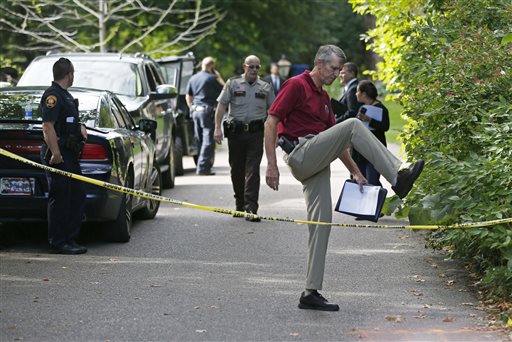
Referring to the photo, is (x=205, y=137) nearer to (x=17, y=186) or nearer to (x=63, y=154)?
(x=17, y=186)

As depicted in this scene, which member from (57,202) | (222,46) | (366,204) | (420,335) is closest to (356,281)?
(366,204)

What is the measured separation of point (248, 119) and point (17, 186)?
3.80 metres

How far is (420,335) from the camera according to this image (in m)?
7.75

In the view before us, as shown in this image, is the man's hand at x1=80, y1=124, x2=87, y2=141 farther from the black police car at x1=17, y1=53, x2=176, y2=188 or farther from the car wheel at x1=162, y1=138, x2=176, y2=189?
the car wheel at x1=162, y1=138, x2=176, y2=189

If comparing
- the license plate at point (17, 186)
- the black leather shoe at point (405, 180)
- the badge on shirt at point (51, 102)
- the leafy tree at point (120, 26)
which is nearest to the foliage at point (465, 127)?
the black leather shoe at point (405, 180)

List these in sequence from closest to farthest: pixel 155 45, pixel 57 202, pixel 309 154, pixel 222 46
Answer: pixel 309 154 → pixel 57 202 → pixel 155 45 → pixel 222 46

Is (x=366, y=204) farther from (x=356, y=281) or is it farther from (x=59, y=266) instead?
(x=59, y=266)

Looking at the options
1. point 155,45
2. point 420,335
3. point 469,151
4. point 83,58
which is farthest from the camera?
point 155,45

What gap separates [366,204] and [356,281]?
151cm

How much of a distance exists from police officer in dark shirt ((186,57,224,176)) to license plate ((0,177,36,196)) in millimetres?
9569

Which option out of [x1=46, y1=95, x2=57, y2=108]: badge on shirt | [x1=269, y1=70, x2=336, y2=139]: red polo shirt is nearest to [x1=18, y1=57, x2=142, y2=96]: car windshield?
[x1=46, y1=95, x2=57, y2=108]: badge on shirt

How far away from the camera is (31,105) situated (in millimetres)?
11953

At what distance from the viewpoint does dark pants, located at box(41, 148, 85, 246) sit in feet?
36.3

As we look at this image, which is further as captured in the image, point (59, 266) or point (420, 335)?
point (59, 266)
